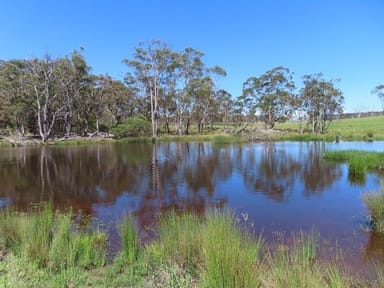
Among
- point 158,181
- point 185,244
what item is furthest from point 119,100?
point 185,244

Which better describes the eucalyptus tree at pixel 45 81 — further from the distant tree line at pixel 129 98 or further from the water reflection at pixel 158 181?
the water reflection at pixel 158 181

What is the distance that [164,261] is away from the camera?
15.5 feet

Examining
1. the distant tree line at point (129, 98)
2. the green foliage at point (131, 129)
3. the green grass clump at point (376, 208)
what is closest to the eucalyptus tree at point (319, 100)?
the distant tree line at point (129, 98)

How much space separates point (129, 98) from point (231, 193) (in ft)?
172

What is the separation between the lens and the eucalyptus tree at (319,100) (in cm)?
5747

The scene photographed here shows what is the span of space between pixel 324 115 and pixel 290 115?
22.1 feet

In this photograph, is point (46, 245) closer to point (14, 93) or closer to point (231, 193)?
point (231, 193)

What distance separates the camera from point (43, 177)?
1717 cm

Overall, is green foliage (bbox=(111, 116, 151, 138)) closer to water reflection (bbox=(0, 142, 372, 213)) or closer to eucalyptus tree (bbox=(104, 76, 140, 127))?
eucalyptus tree (bbox=(104, 76, 140, 127))

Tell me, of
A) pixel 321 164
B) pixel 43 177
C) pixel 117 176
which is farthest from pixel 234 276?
pixel 321 164

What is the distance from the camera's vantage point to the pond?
7.89 metres

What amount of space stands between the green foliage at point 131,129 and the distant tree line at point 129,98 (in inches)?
5.7

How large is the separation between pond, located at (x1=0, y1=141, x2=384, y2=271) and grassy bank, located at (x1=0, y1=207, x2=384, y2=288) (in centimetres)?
244

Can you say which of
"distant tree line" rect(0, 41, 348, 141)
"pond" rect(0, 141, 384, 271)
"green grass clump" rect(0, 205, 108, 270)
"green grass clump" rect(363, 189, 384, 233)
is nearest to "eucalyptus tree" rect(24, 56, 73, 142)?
"distant tree line" rect(0, 41, 348, 141)
